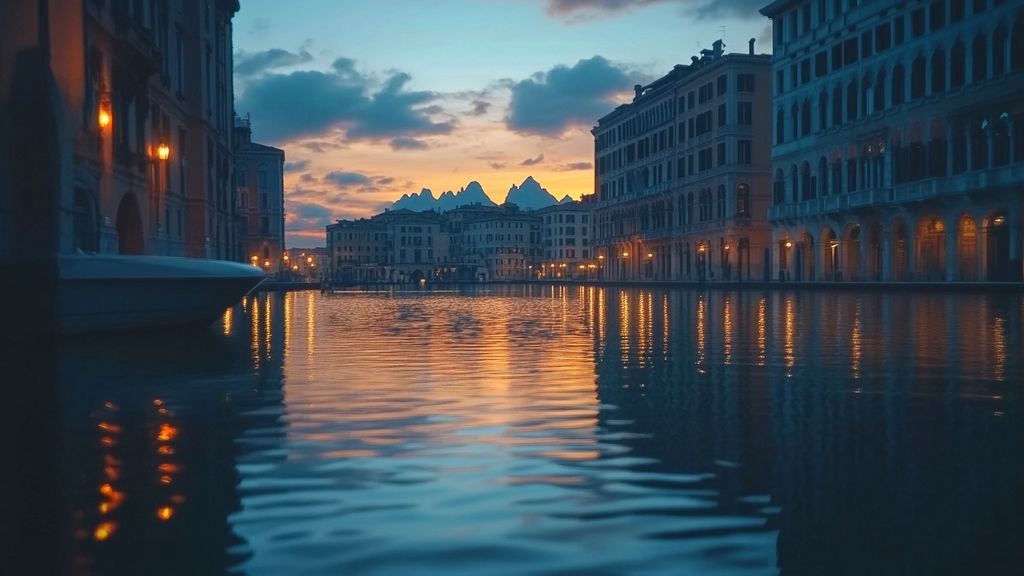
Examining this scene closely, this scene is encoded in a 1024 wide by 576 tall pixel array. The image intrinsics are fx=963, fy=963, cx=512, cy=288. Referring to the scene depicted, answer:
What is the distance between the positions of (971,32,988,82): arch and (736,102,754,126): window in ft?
109

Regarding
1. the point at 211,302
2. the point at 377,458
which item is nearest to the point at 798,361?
the point at 377,458

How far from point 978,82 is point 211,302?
133ft

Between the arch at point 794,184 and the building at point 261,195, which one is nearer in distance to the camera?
the arch at point 794,184

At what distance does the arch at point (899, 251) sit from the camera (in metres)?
53.3

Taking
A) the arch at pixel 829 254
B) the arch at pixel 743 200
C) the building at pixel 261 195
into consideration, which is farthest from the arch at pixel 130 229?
the building at pixel 261 195

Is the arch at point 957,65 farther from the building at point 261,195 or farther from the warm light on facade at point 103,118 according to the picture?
the building at point 261,195

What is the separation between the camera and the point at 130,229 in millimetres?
28375

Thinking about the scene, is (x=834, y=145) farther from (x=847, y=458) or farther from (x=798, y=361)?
(x=847, y=458)

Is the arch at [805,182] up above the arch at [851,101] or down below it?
below

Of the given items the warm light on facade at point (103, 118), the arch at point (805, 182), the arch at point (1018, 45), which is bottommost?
the warm light on facade at point (103, 118)

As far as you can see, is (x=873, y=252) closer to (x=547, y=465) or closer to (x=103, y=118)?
(x=103, y=118)

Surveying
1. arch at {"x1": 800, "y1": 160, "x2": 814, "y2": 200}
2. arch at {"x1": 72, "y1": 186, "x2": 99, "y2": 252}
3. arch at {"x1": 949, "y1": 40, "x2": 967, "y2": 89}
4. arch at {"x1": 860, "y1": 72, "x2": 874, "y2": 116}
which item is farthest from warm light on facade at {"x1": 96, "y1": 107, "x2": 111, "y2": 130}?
arch at {"x1": 800, "y1": 160, "x2": 814, "y2": 200}

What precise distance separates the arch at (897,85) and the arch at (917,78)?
3.42 feet

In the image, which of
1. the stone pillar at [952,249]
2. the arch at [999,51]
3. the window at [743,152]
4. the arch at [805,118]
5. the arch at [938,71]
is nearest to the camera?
the arch at [999,51]
